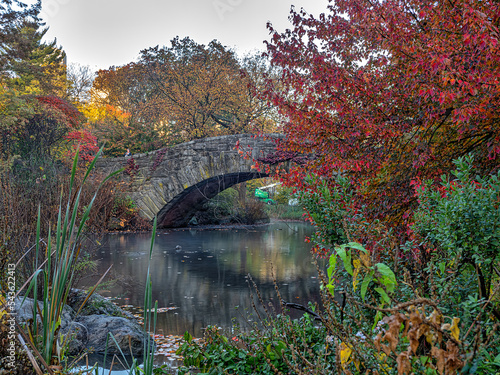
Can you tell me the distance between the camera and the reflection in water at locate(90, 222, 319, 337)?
5555 millimetres

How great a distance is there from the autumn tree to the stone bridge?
857 centimetres

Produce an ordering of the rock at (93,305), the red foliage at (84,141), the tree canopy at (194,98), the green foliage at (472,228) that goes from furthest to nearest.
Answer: the tree canopy at (194,98), the red foliage at (84,141), the rock at (93,305), the green foliage at (472,228)

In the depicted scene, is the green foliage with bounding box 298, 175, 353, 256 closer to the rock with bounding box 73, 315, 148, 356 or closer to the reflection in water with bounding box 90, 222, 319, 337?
the reflection in water with bounding box 90, 222, 319, 337

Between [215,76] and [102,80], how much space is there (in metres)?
15.1

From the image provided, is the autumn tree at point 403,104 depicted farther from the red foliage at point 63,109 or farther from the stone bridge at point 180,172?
the red foliage at point 63,109

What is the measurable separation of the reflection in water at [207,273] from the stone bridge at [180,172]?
4.61 ft

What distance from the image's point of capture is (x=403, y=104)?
3.78m

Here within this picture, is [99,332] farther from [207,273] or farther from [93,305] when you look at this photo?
[207,273]

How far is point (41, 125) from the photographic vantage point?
519 inches

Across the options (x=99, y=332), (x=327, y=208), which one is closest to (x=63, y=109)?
(x=99, y=332)

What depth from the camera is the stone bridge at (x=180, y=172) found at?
1365 cm

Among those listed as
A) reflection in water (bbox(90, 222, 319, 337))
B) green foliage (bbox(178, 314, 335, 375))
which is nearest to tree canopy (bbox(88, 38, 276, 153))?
reflection in water (bbox(90, 222, 319, 337))

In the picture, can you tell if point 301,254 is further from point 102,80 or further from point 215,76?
point 102,80

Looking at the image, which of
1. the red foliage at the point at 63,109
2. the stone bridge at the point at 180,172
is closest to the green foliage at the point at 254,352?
the stone bridge at the point at 180,172
